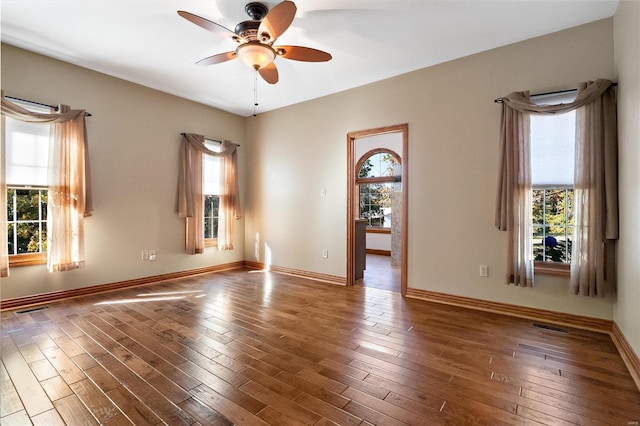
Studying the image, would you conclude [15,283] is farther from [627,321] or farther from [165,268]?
[627,321]

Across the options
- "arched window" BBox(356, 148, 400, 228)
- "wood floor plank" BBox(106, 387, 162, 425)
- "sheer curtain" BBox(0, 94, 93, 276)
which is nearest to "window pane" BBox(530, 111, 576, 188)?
"wood floor plank" BBox(106, 387, 162, 425)

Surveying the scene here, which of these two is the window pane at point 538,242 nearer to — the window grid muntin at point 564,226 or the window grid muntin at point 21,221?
the window grid muntin at point 564,226

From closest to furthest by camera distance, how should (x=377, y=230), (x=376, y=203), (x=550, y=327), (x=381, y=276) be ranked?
(x=550, y=327)
(x=381, y=276)
(x=377, y=230)
(x=376, y=203)

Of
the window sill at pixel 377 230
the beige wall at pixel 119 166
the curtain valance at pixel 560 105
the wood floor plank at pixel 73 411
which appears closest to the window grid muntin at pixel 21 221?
the beige wall at pixel 119 166

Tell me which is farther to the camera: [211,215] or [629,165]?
[211,215]

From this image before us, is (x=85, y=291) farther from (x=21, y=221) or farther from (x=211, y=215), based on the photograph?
(x=211, y=215)

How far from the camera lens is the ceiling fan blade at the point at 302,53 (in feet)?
9.05

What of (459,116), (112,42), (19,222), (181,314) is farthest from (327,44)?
(19,222)

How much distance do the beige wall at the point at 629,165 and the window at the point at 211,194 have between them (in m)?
5.32

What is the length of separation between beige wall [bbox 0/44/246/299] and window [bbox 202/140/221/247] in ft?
1.26

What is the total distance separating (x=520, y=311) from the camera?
10.6 ft

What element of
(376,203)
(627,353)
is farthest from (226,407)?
(376,203)

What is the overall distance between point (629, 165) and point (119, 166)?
5586 mm

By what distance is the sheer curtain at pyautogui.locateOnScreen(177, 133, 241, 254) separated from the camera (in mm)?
4883
